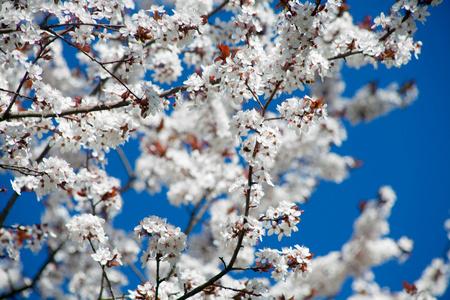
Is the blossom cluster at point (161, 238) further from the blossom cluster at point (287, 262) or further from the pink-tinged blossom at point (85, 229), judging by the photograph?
the blossom cluster at point (287, 262)

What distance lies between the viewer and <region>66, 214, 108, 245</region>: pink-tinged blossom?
3568mm

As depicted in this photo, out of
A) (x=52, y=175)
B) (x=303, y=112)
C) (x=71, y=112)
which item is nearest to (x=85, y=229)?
(x=52, y=175)

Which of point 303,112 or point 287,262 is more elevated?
point 303,112

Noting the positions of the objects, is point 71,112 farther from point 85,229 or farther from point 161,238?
point 161,238

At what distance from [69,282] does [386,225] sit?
9.34 meters

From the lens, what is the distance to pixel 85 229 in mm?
3592

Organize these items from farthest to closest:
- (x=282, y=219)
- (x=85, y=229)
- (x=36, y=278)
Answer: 1. (x=36, y=278)
2. (x=85, y=229)
3. (x=282, y=219)

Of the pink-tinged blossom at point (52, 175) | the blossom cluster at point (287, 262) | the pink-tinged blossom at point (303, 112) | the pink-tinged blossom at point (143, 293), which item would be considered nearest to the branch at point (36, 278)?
the pink-tinged blossom at point (52, 175)

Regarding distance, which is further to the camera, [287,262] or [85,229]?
[85,229]

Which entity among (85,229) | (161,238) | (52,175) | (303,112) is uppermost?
(303,112)

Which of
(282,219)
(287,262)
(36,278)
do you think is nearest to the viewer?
(282,219)

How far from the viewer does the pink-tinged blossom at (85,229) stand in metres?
3.57

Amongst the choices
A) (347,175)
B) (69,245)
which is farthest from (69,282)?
(347,175)

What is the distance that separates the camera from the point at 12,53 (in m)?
3.13
